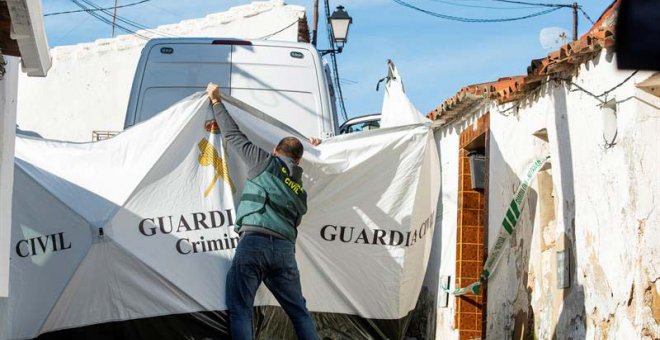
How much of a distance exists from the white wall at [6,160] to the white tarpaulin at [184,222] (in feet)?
1.93

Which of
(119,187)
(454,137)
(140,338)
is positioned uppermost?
(454,137)

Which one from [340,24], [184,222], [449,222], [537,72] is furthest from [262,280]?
[340,24]

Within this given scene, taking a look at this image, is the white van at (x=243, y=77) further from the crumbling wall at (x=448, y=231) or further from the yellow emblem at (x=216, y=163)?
the crumbling wall at (x=448, y=231)

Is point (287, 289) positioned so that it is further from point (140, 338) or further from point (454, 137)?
point (454, 137)

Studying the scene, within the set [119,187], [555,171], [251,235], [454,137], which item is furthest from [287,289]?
[454,137]

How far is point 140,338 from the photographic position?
21.9ft

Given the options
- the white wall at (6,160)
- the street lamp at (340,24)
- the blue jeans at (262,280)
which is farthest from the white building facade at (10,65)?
the street lamp at (340,24)

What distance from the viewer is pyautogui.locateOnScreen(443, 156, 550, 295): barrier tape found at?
26.4 ft

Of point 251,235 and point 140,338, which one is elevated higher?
point 251,235

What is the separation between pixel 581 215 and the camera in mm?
6941

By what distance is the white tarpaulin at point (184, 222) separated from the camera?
6641 mm

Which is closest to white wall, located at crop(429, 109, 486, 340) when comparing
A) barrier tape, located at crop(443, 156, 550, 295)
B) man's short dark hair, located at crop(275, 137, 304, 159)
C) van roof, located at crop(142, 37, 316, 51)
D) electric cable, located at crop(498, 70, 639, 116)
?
barrier tape, located at crop(443, 156, 550, 295)

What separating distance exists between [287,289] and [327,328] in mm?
916

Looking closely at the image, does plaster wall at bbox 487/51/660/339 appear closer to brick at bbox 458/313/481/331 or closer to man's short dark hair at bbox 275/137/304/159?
brick at bbox 458/313/481/331
